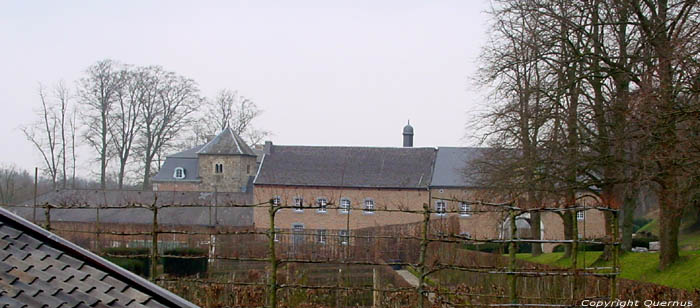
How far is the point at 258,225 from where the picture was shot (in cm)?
4294

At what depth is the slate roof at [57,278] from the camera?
2795 millimetres

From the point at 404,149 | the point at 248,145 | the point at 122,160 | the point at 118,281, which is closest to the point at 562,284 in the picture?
the point at 118,281

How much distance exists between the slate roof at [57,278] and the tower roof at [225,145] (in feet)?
170

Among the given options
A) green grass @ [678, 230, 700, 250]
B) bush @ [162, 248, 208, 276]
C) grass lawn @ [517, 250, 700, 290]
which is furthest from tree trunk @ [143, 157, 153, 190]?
grass lawn @ [517, 250, 700, 290]

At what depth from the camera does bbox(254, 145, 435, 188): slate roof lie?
4456 centimetres

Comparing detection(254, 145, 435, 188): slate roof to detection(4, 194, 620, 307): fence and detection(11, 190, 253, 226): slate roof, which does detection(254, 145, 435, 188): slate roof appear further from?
detection(4, 194, 620, 307): fence

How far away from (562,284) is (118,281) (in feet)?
37.1

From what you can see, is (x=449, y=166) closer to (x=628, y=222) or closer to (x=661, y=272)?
(x=628, y=222)

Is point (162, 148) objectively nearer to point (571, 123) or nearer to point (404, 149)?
point (404, 149)

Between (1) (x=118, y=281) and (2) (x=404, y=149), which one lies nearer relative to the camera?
(1) (x=118, y=281)

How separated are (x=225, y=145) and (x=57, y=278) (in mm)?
52558

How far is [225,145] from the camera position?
54.8m

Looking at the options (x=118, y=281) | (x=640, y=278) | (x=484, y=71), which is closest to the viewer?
(x=118, y=281)

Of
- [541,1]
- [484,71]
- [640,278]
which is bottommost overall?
[640,278]
